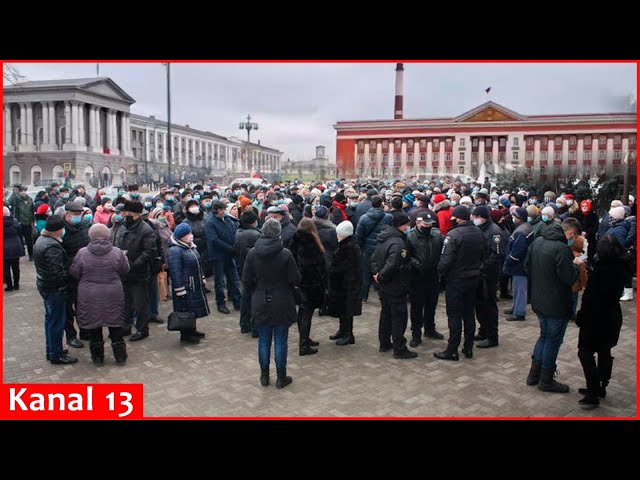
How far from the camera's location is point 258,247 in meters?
6.07

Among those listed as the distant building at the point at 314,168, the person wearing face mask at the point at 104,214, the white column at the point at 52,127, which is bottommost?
the person wearing face mask at the point at 104,214

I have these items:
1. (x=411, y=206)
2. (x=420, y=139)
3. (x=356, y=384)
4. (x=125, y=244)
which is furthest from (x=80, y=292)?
(x=420, y=139)

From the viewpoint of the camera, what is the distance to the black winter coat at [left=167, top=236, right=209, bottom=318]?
741cm

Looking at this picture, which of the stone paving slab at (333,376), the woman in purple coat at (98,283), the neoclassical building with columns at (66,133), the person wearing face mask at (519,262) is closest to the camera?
the stone paving slab at (333,376)

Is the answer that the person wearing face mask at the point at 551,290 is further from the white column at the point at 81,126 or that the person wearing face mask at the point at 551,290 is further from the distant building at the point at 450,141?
the white column at the point at 81,126

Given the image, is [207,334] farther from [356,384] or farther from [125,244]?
[356,384]

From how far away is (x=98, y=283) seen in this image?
658cm

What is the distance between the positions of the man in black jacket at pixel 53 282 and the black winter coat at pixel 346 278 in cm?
363

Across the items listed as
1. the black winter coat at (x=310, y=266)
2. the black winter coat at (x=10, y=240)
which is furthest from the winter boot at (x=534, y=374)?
the black winter coat at (x=10, y=240)

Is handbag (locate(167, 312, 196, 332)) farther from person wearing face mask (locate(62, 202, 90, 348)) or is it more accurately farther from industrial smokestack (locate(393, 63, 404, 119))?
industrial smokestack (locate(393, 63, 404, 119))

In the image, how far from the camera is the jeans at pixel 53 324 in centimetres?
680

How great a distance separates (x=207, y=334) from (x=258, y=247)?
8.96 feet

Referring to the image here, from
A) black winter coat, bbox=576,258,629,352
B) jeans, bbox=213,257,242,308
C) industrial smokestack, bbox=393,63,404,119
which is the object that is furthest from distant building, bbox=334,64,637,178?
black winter coat, bbox=576,258,629,352

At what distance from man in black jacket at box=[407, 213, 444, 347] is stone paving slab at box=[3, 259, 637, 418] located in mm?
451
